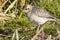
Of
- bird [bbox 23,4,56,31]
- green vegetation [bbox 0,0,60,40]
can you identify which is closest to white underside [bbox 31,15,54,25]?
bird [bbox 23,4,56,31]

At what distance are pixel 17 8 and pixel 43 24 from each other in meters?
1.18

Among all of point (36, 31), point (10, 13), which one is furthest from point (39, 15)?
point (10, 13)

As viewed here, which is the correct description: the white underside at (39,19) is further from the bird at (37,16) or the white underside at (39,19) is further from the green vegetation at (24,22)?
the green vegetation at (24,22)

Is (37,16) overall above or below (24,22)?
above

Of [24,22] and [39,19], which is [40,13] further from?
[24,22]

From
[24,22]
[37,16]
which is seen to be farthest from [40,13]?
[24,22]

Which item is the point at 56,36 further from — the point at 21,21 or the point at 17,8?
the point at 17,8

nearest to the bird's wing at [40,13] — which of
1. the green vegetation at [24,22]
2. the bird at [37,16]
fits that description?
the bird at [37,16]

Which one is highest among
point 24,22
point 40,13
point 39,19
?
point 40,13

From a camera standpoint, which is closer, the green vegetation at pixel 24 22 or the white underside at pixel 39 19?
the white underside at pixel 39 19

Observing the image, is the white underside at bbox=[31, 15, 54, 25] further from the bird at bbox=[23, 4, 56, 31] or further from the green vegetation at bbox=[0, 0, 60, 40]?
the green vegetation at bbox=[0, 0, 60, 40]

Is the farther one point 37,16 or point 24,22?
point 24,22

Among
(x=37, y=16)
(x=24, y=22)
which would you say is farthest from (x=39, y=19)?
(x=24, y=22)

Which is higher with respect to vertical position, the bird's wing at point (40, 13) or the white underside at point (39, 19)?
the bird's wing at point (40, 13)
